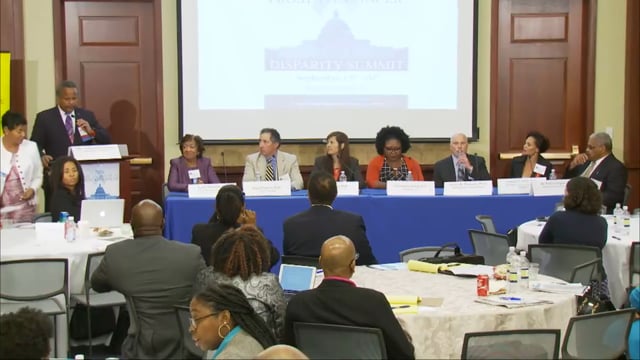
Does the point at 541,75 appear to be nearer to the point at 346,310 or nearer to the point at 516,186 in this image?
the point at 516,186

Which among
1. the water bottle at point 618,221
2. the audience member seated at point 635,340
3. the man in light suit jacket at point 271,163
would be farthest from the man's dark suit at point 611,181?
the audience member seated at point 635,340

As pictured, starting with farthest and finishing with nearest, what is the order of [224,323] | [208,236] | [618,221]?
1. [618,221]
2. [208,236]
3. [224,323]

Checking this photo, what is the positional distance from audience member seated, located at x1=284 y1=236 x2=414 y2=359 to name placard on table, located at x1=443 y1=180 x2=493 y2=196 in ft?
14.4

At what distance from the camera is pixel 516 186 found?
27.2 feet

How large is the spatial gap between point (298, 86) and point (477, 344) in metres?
7.03

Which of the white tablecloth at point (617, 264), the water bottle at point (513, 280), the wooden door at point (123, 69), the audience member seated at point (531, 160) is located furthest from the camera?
the wooden door at point (123, 69)

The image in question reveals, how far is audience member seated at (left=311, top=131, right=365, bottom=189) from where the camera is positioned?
8.64 metres

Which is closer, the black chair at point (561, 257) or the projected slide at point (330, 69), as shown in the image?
the black chair at point (561, 257)

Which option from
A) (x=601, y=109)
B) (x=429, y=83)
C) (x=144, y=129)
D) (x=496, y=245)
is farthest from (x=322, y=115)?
(x=496, y=245)

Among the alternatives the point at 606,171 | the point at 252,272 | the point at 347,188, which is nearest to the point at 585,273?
the point at 252,272

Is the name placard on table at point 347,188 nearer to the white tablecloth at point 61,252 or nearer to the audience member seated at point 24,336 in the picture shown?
the white tablecloth at point 61,252

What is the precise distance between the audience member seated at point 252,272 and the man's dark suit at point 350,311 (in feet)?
0.78

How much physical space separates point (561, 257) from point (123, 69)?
6101 millimetres

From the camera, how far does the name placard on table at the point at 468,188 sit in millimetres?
8148
